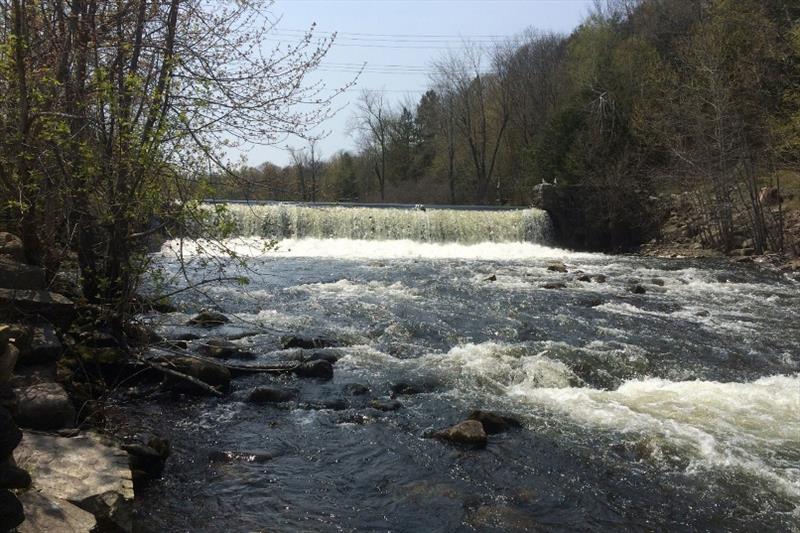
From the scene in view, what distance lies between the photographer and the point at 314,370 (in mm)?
7785

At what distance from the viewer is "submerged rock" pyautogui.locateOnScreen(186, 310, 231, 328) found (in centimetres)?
982

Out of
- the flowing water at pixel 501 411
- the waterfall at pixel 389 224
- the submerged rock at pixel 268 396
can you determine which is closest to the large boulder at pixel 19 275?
the flowing water at pixel 501 411

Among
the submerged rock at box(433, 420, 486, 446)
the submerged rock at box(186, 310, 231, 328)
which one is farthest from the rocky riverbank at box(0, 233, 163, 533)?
the submerged rock at box(186, 310, 231, 328)

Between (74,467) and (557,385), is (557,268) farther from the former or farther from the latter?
(74,467)

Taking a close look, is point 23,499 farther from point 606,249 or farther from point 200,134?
point 606,249

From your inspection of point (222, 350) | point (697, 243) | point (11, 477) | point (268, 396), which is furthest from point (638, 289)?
point (11, 477)

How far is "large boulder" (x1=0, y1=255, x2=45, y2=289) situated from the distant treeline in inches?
73.1

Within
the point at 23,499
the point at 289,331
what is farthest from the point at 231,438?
the point at 289,331

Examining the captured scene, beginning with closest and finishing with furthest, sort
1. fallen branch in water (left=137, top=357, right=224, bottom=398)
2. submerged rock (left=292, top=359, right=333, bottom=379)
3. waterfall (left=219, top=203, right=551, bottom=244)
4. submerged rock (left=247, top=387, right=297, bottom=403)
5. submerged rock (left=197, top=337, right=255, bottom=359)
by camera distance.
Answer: fallen branch in water (left=137, top=357, right=224, bottom=398), submerged rock (left=247, top=387, right=297, bottom=403), submerged rock (left=292, top=359, right=333, bottom=379), submerged rock (left=197, top=337, right=255, bottom=359), waterfall (left=219, top=203, right=551, bottom=244)

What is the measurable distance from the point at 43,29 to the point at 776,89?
20.5 metres

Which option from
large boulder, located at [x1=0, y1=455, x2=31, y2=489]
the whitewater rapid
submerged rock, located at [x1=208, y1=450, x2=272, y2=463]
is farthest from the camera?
submerged rock, located at [x1=208, y1=450, x2=272, y2=463]

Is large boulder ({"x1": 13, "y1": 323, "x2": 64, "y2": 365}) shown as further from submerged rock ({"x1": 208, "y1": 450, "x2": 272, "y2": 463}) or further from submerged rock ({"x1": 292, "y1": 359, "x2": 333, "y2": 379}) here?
submerged rock ({"x1": 292, "y1": 359, "x2": 333, "y2": 379})

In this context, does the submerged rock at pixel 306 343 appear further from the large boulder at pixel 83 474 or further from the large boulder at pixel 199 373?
the large boulder at pixel 83 474

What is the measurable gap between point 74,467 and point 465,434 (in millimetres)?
3415
